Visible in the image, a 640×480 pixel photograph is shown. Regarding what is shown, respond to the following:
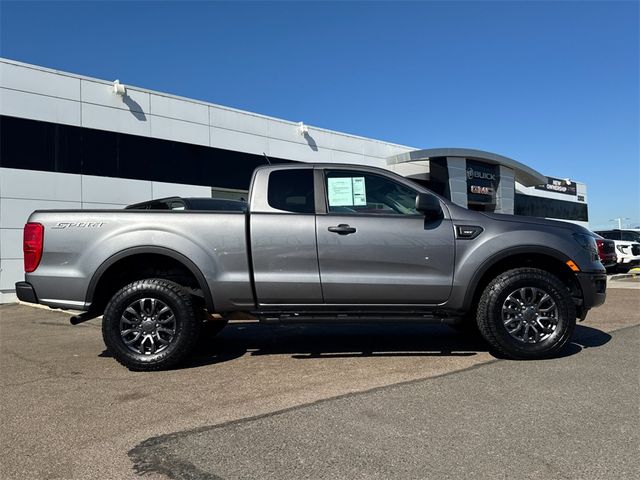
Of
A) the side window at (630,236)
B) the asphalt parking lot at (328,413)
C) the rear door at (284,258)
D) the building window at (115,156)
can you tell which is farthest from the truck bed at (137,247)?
the side window at (630,236)

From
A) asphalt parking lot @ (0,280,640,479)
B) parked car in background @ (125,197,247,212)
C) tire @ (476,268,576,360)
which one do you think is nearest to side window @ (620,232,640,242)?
asphalt parking lot @ (0,280,640,479)

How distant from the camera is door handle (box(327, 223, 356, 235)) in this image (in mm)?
4828

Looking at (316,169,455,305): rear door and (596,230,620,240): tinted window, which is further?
(596,230,620,240): tinted window

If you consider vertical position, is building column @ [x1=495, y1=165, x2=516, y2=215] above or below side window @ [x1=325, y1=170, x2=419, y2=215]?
above

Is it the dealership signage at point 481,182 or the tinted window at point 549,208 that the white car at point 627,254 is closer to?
the dealership signage at point 481,182

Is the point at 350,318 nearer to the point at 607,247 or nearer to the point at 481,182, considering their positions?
the point at 607,247

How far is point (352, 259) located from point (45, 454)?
2954 millimetres

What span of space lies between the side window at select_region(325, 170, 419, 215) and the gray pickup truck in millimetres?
72

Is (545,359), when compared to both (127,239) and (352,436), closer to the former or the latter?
(352,436)

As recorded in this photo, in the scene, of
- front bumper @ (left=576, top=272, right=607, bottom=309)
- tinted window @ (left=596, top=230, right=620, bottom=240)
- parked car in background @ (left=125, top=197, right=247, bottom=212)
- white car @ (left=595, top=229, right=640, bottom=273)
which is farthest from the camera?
tinted window @ (left=596, top=230, right=620, bottom=240)

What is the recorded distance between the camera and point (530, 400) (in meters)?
3.80

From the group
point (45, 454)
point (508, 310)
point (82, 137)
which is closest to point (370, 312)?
point (508, 310)

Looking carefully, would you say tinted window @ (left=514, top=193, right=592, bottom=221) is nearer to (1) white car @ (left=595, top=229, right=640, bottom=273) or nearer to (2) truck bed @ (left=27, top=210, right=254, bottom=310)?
(1) white car @ (left=595, top=229, right=640, bottom=273)

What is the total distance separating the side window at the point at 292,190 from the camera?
500 centimetres
